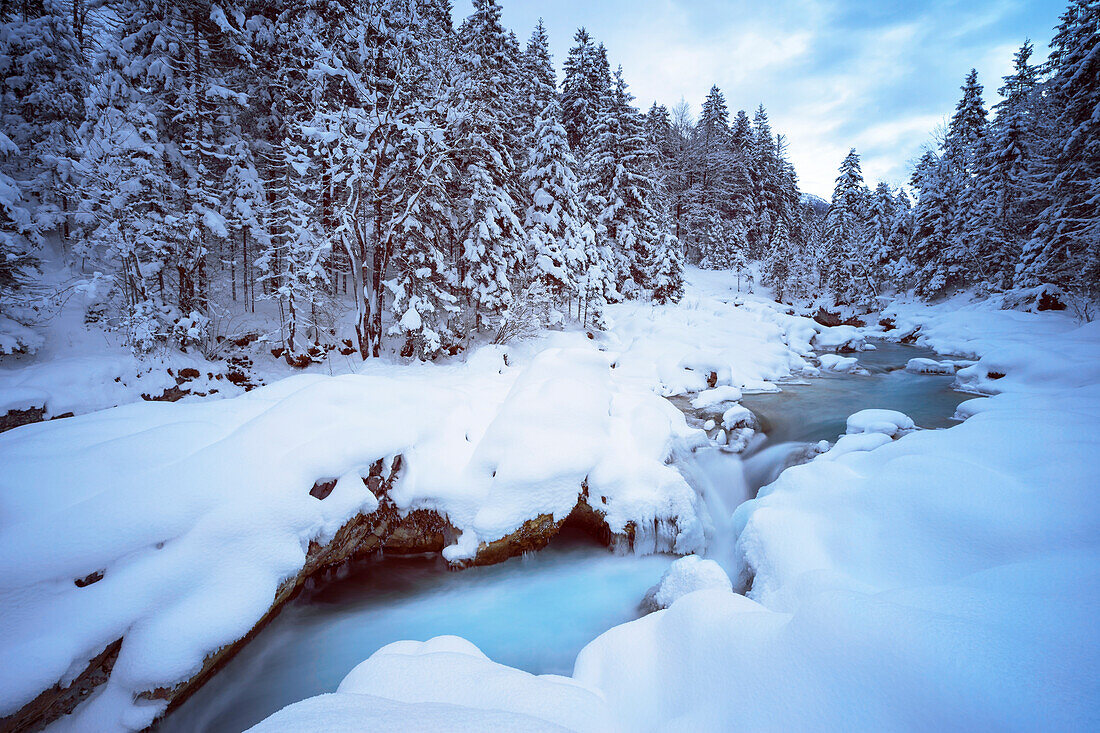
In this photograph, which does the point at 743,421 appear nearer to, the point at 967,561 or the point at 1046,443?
the point at 1046,443

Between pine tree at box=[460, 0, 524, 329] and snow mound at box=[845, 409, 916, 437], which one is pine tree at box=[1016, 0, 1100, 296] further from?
pine tree at box=[460, 0, 524, 329]

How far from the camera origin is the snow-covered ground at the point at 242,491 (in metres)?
3.41

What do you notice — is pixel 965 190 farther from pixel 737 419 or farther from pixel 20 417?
pixel 20 417

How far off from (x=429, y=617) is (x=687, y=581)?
3.46 m

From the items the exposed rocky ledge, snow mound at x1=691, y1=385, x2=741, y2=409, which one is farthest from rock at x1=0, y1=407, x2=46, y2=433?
snow mound at x1=691, y1=385, x2=741, y2=409

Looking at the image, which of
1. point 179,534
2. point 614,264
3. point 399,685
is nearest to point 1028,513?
point 399,685

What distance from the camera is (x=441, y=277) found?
13242mm

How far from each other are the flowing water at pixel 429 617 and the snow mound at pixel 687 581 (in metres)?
0.86

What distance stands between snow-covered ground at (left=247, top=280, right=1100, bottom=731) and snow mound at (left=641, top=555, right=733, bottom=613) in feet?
1.20

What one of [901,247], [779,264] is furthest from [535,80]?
[901,247]

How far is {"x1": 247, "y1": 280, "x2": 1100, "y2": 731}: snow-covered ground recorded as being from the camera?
2.03m

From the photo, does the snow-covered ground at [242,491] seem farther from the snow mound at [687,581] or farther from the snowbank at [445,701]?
the snowbank at [445,701]

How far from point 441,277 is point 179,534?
33.8 feet

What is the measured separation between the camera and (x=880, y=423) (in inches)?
309
